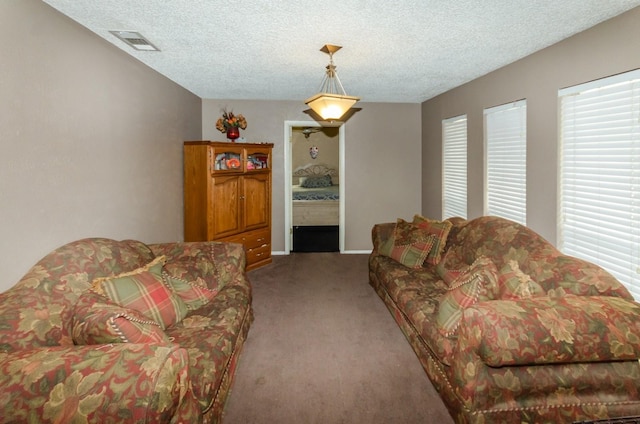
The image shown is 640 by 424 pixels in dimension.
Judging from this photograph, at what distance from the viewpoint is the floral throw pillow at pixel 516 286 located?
2.22 metres

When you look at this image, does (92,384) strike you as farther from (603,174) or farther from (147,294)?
(603,174)

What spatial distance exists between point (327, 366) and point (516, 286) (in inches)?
56.2

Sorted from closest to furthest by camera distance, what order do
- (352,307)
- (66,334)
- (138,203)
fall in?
(66,334), (138,203), (352,307)

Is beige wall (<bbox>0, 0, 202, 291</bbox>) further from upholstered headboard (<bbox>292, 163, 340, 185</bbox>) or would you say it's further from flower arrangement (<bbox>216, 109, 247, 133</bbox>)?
upholstered headboard (<bbox>292, 163, 340, 185</bbox>)

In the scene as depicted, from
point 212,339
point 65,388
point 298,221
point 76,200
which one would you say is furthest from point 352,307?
point 298,221

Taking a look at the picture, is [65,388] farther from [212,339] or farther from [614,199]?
[614,199]

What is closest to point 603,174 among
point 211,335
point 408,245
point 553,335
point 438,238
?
point 438,238

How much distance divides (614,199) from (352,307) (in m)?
2.45

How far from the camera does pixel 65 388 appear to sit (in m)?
1.33

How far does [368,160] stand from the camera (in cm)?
666

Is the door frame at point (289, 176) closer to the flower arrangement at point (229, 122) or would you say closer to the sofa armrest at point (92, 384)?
the flower arrangement at point (229, 122)

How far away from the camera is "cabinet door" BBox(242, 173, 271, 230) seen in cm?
563

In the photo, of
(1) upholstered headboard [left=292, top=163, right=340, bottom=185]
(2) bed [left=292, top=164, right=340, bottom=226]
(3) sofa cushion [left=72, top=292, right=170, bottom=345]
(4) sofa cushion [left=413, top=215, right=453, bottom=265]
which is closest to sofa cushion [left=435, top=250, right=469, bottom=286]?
(4) sofa cushion [left=413, top=215, right=453, bottom=265]

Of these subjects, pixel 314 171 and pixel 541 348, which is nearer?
pixel 541 348
